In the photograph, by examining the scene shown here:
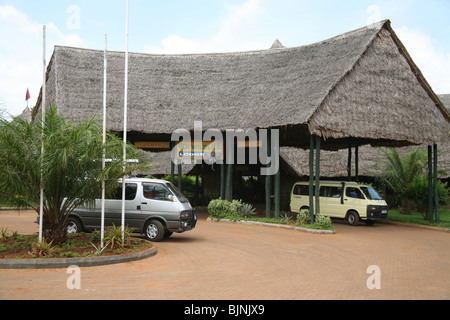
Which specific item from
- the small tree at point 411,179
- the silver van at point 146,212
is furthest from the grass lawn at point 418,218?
the silver van at point 146,212

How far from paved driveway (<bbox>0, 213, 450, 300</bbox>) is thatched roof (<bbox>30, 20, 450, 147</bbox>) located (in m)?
5.47

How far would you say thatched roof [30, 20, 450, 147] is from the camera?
1853 cm

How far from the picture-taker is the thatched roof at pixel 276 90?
1853cm

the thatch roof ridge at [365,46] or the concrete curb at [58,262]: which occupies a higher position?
the thatch roof ridge at [365,46]

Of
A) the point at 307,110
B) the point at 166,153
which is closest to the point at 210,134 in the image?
the point at 307,110

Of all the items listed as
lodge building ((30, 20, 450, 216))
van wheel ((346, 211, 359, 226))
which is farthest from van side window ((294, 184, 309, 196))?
van wheel ((346, 211, 359, 226))

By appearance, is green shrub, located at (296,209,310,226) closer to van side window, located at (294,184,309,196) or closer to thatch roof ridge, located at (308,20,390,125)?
van side window, located at (294,184,309,196)

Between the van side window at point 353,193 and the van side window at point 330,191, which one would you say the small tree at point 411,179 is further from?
the van side window at point 330,191

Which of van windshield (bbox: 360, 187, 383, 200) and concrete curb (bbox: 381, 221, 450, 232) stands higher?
van windshield (bbox: 360, 187, 383, 200)

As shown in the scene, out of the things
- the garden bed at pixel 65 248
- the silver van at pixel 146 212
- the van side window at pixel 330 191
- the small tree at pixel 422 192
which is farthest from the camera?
the small tree at pixel 422 192

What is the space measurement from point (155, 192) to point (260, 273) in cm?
535

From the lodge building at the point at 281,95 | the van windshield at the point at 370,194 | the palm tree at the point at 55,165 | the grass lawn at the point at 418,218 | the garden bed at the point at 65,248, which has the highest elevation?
the lodge building at the point at 281,95

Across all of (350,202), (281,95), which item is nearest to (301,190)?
(350,202)

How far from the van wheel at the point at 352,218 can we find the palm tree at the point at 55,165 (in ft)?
38.9
